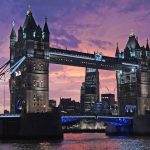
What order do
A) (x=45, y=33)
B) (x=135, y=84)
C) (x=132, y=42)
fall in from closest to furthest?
1. (x=45, y=33)
2. (x=135, y=84)
3. (x=132, y=42)

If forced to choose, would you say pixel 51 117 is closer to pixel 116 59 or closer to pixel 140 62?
pixel 116 59

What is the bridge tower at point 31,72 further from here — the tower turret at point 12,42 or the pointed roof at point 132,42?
the pointed roof at point 132,42

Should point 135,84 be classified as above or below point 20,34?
below

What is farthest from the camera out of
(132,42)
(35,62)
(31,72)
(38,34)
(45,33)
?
(132,42)

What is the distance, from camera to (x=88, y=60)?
12950 centimetres

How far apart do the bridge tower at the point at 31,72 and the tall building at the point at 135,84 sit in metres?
32.5

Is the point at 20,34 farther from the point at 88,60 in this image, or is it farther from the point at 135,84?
the point at 135,84

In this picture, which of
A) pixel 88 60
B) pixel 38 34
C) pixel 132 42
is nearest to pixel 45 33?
pixel 38 34

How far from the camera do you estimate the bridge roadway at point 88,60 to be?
122 metres

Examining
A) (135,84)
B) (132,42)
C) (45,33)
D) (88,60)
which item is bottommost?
(135,84)

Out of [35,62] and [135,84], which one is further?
[135,84]

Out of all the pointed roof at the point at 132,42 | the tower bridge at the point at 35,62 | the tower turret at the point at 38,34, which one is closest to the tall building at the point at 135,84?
the pointed roof at the point at 132,42

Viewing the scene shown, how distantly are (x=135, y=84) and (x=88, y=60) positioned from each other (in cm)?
2025

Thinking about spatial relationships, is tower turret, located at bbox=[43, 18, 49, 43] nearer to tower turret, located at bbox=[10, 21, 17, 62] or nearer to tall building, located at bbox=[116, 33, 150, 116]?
tower turret, located at bbox=[10, 21, 17, 62]
